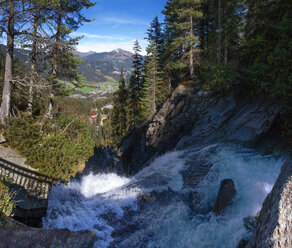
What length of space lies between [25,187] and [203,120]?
1323cm

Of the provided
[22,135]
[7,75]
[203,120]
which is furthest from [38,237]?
[203,120]

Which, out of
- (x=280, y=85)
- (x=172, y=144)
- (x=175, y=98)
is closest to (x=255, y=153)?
(x=280, y=85)

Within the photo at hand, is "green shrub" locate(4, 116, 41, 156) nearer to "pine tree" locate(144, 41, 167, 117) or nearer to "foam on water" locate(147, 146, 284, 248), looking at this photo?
"foam on water" locate(147, 146, 284, 248)

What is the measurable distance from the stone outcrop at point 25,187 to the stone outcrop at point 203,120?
37.7ft

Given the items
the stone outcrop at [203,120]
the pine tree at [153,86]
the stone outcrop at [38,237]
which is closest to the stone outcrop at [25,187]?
the stone outcrop at [38,237]

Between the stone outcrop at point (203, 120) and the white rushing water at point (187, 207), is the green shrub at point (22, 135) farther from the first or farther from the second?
the stone outcrop at point (203, 120)

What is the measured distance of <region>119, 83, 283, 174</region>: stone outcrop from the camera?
11.7 m

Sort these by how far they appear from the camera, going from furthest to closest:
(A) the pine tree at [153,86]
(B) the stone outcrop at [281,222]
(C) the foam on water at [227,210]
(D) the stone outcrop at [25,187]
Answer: (A) the pine tree at [153,86]
(D) the stone outcrop at [25,187]
(C) the foam on water at [227,210]
(B) the stone outcrop at [281,222]

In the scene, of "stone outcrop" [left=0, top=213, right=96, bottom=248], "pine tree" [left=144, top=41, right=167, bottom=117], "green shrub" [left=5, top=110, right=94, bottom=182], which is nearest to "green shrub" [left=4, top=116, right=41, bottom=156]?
"green shrub" [left=5, top=110, right=94, bottom=182]

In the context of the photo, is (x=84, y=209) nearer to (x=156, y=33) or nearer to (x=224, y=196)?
(x=224, y=196)

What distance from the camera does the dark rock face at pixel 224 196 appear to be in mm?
7516

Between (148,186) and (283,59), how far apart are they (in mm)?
11847

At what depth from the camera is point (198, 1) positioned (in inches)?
729

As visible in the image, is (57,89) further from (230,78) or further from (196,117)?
(230,78)
